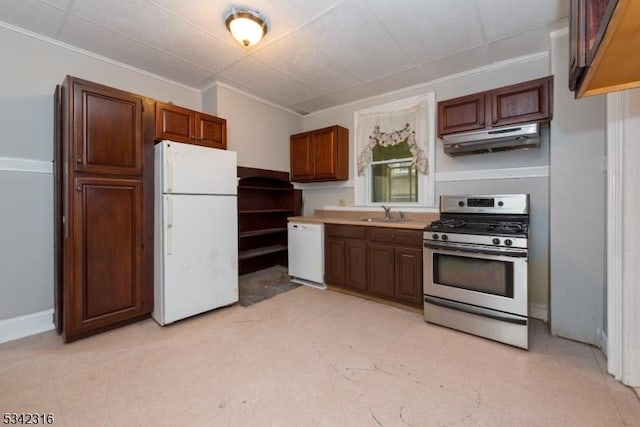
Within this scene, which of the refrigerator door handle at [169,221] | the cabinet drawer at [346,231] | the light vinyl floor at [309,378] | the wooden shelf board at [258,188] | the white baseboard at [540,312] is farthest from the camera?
the wooden shelf board at [258,188]

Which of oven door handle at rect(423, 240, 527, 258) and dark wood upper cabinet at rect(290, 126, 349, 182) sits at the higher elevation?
dark wood upper cabinet at rect(290, 126, 349, 182)

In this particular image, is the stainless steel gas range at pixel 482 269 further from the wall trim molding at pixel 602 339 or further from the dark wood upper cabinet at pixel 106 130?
the dark wood upper cabinet at pixel 106 130

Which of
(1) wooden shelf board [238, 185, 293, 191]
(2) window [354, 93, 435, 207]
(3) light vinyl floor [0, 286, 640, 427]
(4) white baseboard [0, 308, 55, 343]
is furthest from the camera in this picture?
(1) wooden shelf board [238, 185, 293, 191]

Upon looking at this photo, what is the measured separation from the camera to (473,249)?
94.4 inches

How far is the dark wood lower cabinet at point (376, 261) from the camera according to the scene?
115 inches

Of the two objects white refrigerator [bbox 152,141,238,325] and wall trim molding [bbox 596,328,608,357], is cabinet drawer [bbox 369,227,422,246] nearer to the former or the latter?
wall trim molding [bbox 596,328,608,357]

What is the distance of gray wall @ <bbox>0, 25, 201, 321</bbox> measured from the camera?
237 centimetres

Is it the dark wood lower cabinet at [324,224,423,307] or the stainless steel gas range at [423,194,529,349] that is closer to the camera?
the stainless steel gas range at [423,194,529,349]

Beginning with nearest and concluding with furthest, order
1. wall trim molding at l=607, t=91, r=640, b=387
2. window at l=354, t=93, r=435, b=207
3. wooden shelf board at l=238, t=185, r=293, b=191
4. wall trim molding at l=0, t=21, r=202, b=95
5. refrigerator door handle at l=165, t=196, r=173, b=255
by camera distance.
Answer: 1. wall trim molding at l=607, t=91, r=640, b=387
2. wall trim molding at l=0, t=21, r=202, b=95
3. refrigerator door handle at l=165, t=196, r=173, b=255
4. window at l=354, t=93, r=435, b=207
5. wooden shelf board at l=238, t=185, r=293, b=191

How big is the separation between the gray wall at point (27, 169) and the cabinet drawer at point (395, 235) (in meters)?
3.25

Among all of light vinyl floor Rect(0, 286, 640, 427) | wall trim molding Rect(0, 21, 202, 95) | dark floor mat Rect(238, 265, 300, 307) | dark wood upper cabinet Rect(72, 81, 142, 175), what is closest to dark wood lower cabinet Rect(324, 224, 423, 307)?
light vinyl floor Rect(0, 286, 640, 427)

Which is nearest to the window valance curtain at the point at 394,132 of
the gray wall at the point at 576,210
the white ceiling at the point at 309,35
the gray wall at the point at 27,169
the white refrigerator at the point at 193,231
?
the white ceiling at the point at 309,35

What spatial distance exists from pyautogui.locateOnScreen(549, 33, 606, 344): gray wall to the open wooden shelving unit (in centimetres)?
343

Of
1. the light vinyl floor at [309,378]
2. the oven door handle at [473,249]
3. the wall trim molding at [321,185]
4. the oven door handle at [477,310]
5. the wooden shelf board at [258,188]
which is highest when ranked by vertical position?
the wall trim molding at [321,185]
